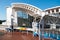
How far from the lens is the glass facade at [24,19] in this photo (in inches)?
256

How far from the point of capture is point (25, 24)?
6.62m

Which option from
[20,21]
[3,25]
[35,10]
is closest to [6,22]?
[3,25]

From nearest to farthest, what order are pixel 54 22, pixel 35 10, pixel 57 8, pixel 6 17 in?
pixel 57 8 < pixel 54 22 < pixel 35 10 < pixel 6 17

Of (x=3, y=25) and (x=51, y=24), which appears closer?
(x=51, y=24)

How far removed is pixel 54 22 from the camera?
16.5 feet

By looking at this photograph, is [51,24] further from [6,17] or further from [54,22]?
[6,17]

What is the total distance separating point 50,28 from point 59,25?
0.47 m

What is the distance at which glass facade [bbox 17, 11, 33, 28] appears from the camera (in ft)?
21.3

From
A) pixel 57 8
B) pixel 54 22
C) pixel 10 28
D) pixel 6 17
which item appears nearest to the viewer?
pixel 57 8

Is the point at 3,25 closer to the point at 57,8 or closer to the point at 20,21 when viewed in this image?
the point at 20,21

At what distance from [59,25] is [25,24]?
2204 mm

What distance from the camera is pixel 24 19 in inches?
260

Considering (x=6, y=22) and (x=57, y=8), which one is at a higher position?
(x=57, y=8)

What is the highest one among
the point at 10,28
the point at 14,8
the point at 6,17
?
the point at 14,8
